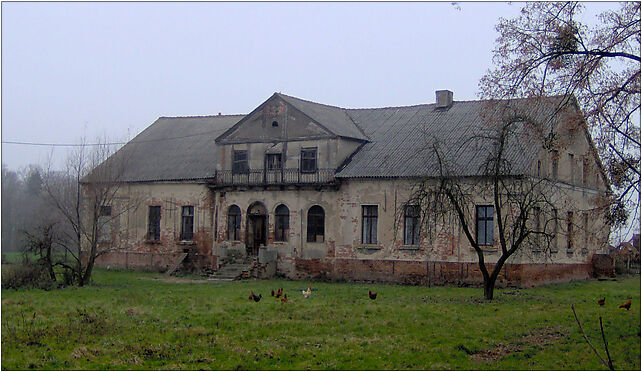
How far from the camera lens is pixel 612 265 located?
36.4 m

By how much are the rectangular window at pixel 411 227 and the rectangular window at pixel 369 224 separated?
1480 mm

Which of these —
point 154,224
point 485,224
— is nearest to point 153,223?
point 154,224

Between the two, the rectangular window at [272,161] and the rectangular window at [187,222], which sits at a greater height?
the rectangular window at [272,161]

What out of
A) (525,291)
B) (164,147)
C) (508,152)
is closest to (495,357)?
(525,291)

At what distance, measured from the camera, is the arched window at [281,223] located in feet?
116

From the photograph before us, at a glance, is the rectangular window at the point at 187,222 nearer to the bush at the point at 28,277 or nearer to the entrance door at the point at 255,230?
the entrance door at the point at 255,230

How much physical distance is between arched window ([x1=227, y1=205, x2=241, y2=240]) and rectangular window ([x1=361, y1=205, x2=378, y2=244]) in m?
6.72

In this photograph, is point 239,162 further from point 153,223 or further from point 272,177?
point 153,223

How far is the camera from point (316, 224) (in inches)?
1359

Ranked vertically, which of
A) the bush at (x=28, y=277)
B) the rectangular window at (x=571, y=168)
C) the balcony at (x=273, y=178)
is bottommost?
the bush at (x=28, y=277)

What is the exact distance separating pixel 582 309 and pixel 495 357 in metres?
7.57

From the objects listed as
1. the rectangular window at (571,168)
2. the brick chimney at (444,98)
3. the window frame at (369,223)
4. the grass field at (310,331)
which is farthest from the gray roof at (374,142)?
the grass field at (310,331)

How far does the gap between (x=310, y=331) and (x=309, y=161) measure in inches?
688

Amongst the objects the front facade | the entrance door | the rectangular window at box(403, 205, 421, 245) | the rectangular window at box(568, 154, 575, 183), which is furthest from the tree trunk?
the entrance door
